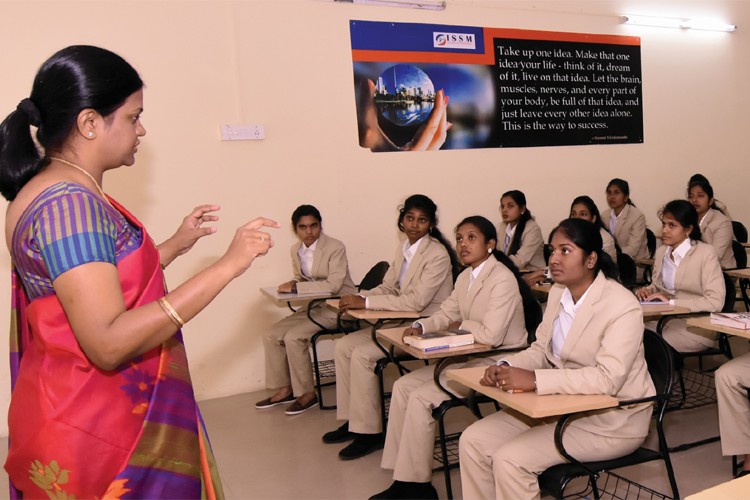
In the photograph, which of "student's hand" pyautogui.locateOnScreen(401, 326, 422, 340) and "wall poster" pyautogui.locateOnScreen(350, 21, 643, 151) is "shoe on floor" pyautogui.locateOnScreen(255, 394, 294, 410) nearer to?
"student's hand" pyautogui.locateOnScreen(401, 326, 422, 340)

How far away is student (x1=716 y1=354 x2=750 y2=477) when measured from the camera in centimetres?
290

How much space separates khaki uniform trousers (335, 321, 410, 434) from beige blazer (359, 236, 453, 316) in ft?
0.49

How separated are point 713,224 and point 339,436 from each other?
11.7 ft

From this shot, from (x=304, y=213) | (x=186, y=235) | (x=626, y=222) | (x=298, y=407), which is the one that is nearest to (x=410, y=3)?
(x=304, y=213)

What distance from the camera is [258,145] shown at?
4.75 metres

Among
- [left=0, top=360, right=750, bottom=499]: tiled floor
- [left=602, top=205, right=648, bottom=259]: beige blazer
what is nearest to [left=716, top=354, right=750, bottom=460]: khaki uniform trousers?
[left=0, top=360, right=750, bottom=499]: tiled floor

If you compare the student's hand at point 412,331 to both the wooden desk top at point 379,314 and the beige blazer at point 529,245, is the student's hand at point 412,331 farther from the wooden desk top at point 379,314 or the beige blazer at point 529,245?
the beige blazer at point 529,245

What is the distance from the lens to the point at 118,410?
1181 mm

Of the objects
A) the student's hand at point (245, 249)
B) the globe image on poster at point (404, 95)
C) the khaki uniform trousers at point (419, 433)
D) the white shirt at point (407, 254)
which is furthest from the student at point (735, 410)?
the globe image on poster at point (404, 95)

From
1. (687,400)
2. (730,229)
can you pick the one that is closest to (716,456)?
(687,400)

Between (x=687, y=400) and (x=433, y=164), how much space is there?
257 centimetres

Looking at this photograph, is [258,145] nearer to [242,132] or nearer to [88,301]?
[242,132]

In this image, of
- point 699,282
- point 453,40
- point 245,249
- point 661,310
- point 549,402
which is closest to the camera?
point 245,249

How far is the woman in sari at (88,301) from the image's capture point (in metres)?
1.10
